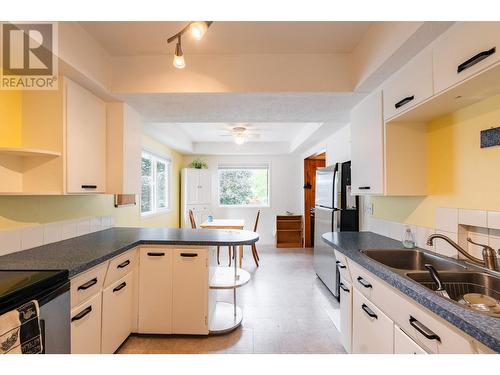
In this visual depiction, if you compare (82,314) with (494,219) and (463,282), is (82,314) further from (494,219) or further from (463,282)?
(494,219)

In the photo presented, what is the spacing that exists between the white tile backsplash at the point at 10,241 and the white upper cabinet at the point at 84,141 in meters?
0.40

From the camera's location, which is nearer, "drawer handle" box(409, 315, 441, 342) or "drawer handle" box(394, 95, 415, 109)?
"drawer handle" box(409, 315, 441, 342)

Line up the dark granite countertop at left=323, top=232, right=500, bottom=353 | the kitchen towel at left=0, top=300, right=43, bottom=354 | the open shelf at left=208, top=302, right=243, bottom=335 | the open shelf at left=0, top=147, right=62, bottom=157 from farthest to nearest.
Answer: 1. the open shelf at left=208, top=302, right=243, bottom=335
2. the open shelf at left=0, top=147, right=62, bottom=157
3. the kitchen towel at left=0, top=300, right=43, bottom=354
4. the dark granite countertop at left=323, top=232, right=500, bottom=353

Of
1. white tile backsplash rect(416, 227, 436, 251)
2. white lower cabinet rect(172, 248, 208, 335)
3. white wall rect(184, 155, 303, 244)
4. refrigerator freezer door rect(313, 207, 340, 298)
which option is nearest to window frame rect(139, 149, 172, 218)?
white wall rect(184, 155, 303, 244)

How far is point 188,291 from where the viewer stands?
2.02 m

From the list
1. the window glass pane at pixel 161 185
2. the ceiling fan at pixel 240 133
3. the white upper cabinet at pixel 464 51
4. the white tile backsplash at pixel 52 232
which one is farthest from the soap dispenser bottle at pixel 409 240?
the window glass pane at pixel 161 185

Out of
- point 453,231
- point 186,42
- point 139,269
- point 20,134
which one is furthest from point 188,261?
point 453,231

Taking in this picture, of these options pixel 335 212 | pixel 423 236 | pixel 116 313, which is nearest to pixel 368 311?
pixel 423 236

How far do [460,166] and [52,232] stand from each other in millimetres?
2921

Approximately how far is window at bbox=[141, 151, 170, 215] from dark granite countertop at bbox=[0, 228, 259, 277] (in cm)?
169

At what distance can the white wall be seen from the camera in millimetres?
6012

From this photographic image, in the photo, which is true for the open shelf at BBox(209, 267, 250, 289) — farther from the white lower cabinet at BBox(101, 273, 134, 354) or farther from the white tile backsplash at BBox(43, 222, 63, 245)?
the white tile backsplash at BBox(43, 222, 63, 245)

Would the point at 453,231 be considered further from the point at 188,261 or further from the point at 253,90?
the point at 188,261

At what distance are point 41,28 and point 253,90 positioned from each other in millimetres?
1387
